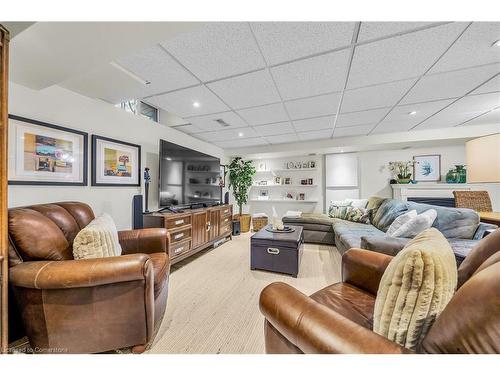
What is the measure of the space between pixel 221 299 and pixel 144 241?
93 cm

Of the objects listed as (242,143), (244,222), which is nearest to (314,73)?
(242,143)

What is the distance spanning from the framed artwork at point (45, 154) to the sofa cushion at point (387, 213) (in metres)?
4.04

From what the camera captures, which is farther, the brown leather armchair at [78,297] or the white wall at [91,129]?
the white wall at [91,129]

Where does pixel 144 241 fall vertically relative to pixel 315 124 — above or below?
below

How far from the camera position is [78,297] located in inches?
44.8

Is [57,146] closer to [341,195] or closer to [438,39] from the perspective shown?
[438,39]

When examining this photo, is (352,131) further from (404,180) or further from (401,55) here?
(401,55)

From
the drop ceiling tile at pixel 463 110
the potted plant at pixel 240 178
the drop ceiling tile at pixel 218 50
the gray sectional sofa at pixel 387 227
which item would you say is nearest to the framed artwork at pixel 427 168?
the drop ceiling tile at pixel 463 110

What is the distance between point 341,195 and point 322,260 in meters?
2.48

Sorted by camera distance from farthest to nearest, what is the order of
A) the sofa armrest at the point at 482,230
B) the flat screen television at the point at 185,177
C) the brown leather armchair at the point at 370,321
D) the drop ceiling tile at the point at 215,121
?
1. the drop ceiling tile at the point at 215,121
2. the flat screen television at the point at 185,177
3. the sofa armrest at the point at 482,230
4. the brown leather armchair at the point at 370,321

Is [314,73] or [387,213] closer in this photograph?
[314,73]

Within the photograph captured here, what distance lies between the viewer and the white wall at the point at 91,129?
1721 millimetres

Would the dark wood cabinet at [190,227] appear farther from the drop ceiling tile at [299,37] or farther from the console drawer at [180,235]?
the drop ceiling tile at [299,37]
